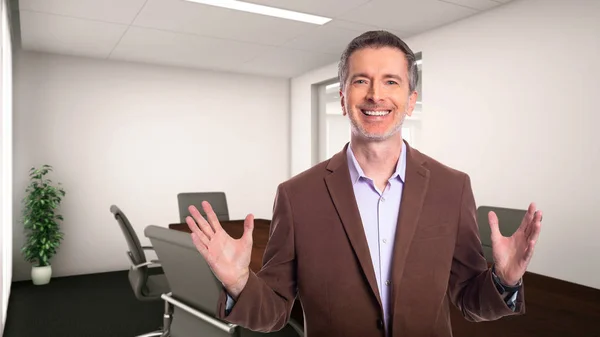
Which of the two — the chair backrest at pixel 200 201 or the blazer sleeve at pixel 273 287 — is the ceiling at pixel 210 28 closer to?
the chair backrest at pixel 200 201

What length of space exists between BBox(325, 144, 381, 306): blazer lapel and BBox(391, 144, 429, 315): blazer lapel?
2.2 inches

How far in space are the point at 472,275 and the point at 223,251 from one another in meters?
0.60

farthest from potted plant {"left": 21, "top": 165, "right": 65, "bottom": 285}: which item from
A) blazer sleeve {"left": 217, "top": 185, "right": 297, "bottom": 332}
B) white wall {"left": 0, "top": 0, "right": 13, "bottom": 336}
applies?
blazer sleeve {"left": 217, "top": 185, "right": 297, "bottom": 332}

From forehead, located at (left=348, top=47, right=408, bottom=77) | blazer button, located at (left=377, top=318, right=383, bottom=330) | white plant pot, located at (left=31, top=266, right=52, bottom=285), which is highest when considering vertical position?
forehead, located at (left=348, top=47, right=408, bottom=77)

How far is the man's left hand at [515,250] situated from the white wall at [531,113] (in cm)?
280

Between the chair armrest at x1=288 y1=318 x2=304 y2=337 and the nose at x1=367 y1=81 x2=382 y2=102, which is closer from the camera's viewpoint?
the nose at x1=367 y1=81 x2=382 y2=102

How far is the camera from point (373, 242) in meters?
1.06

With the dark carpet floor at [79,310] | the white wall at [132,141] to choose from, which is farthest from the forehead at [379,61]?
the white wall at [132,141]

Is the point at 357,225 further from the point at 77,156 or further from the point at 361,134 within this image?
the point at 77,156

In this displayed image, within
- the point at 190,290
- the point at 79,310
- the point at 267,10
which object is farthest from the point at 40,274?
the point at 190,290

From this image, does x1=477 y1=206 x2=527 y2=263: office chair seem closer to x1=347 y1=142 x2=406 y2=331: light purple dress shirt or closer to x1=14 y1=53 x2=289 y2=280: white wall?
x1=347 y1=142 x2=406 y2=331: light purple dress shirt

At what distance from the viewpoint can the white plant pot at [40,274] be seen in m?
5.37

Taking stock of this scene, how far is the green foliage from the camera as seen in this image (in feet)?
17.4

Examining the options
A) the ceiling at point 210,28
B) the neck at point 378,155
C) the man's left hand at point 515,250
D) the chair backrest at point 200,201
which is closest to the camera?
the man's left hand at point 515,250
